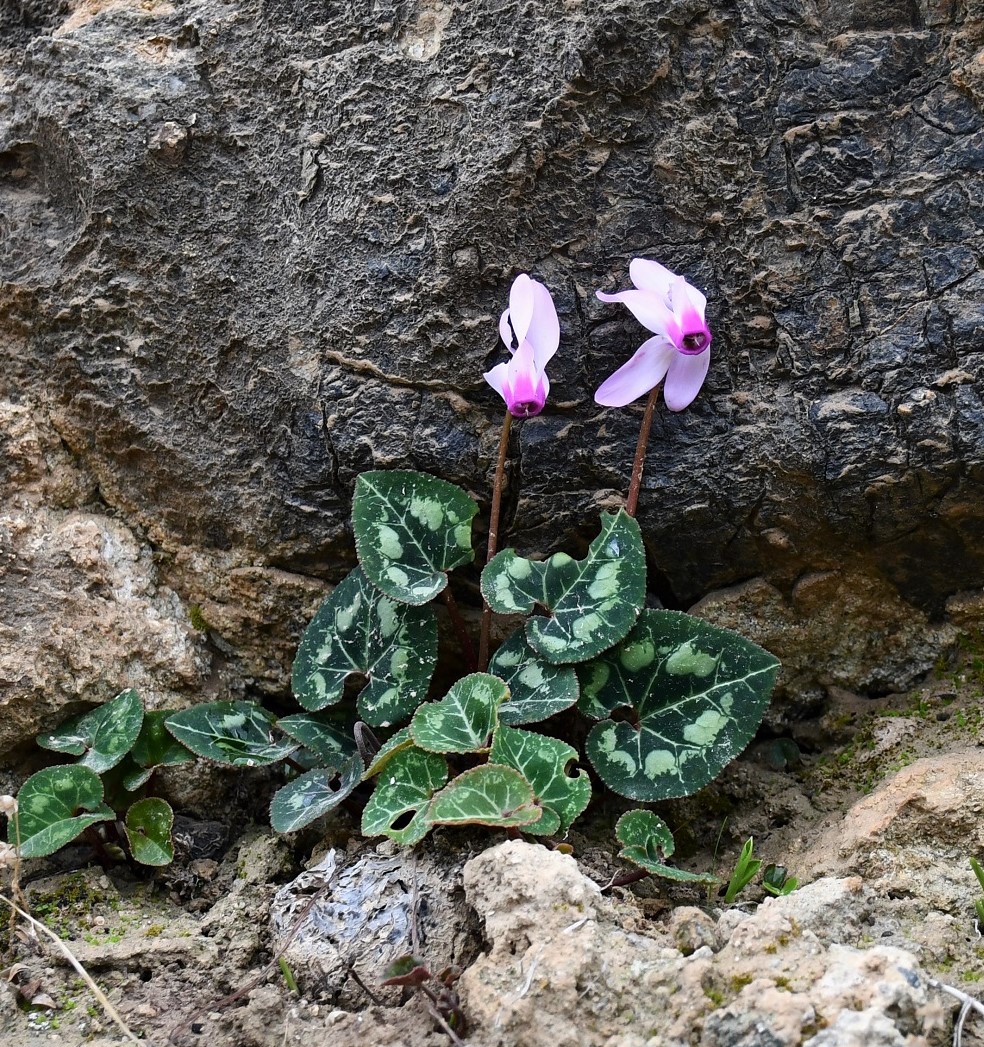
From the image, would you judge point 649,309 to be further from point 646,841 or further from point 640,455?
point 646,841

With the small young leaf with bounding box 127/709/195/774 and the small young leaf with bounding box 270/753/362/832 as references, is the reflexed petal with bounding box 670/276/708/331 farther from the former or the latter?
the small young leaf with bounding box 127/709/195/774

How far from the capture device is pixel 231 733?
1.92 meters

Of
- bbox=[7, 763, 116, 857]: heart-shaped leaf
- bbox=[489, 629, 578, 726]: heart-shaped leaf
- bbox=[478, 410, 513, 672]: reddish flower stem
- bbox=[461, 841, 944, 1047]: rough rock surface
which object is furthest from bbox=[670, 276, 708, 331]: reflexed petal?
bbox=[7, 763, 116, 857]: heart-shaped leaf

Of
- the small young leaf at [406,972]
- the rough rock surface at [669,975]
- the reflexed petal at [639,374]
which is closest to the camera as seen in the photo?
the rough rock surface at [669,975]

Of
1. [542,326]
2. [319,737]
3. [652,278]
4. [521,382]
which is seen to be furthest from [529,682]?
[652,278]

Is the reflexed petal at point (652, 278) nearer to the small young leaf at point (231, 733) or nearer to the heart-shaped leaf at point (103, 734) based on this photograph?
the small young leaf at point (231, 733)

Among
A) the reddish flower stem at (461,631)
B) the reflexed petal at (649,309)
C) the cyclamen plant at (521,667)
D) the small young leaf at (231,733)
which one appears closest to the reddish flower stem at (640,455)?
the cyclamen plant at (521,667)

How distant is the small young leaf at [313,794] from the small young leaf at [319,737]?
1 centimetres

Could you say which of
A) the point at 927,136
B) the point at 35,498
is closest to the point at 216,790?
the point at 35,498

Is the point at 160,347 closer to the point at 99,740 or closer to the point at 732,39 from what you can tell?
the point at 99,740

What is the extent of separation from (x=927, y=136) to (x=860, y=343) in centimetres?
36

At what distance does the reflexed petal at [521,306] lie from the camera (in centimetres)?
177

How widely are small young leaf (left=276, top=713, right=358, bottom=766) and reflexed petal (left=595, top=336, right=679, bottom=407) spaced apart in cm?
79

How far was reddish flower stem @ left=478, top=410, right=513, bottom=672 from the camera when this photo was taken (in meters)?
1.83
